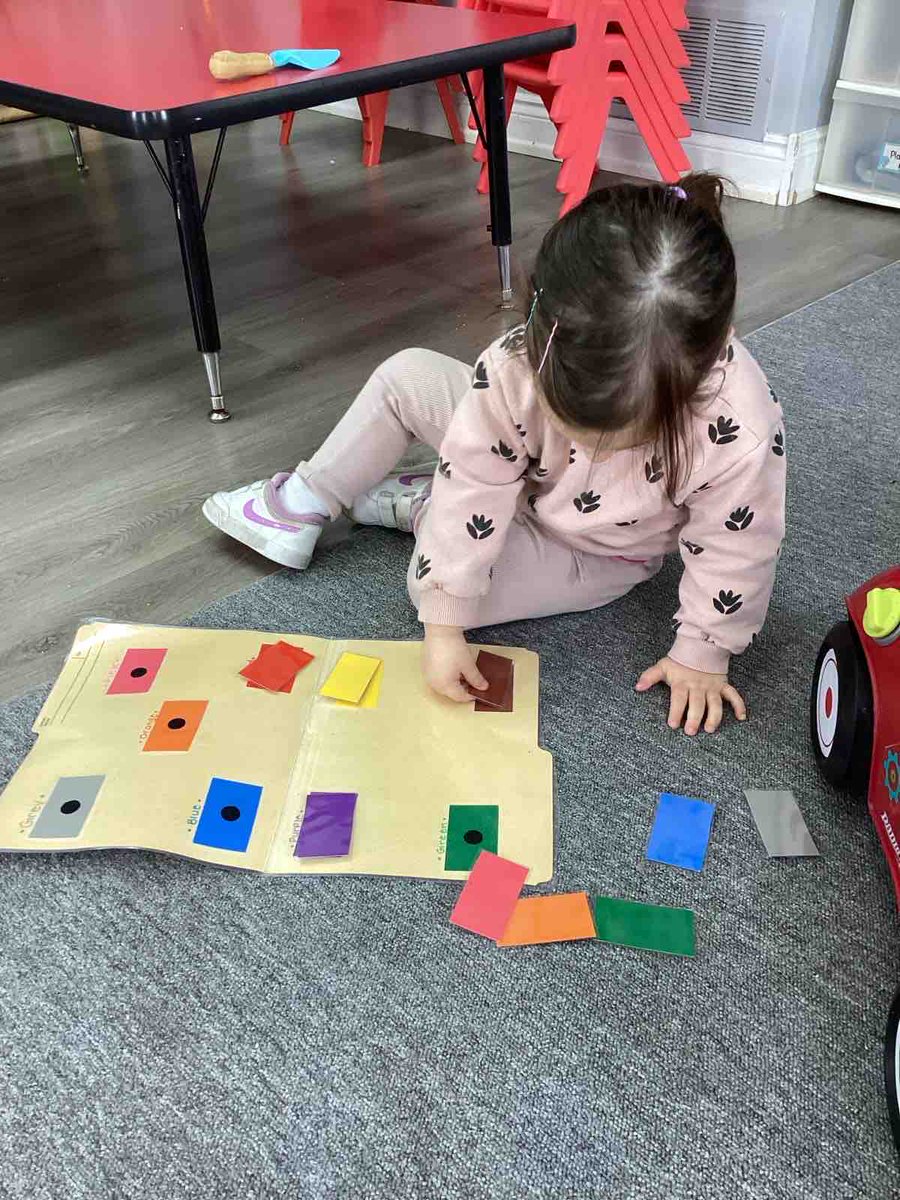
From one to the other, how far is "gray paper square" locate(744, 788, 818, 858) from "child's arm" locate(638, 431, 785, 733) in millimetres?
85

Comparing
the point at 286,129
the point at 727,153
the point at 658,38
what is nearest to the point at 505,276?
the point at 658,38

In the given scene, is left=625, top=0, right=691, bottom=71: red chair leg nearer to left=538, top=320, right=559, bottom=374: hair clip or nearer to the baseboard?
the baseboard

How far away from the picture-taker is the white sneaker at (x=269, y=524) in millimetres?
1061

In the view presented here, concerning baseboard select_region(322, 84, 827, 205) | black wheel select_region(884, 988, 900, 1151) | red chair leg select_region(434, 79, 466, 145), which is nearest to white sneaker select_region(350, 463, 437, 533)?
black wheel select_region(884, 988, 900, 1151)

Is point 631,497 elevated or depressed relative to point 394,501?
elevated

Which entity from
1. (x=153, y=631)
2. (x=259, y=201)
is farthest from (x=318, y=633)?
(x=259, y=201)

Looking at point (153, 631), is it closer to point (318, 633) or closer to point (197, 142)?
point (318, 633)

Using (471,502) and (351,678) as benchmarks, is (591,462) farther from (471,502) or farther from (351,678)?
(351,678)

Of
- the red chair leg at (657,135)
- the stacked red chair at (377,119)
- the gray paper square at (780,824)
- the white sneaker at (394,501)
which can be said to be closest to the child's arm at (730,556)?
the gray paper square at (780,824)

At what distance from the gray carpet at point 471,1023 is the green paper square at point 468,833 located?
29 millimetres

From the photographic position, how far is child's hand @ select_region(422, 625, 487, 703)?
879mm

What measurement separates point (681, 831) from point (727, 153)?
187cm

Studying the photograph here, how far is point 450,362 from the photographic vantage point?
1011 mm

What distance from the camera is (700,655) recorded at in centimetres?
88
